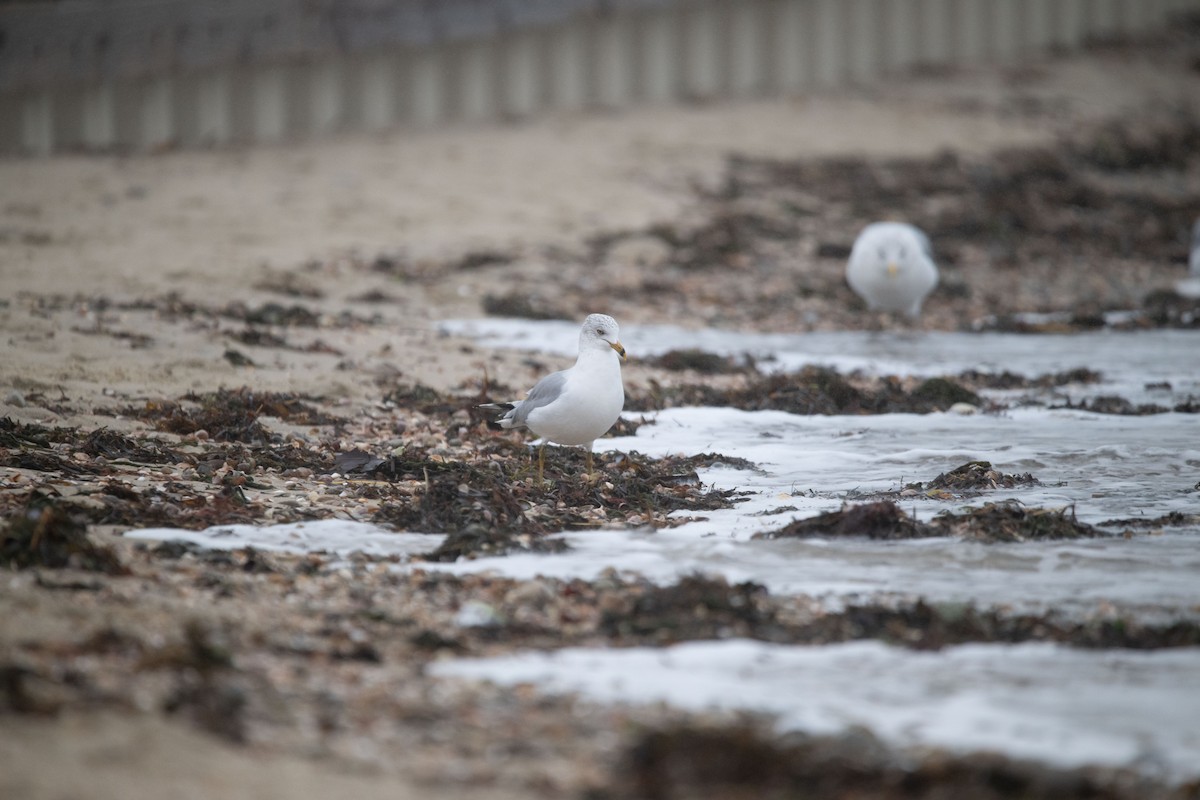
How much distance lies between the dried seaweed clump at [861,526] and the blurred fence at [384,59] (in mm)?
9583

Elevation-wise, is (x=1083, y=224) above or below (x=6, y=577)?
above

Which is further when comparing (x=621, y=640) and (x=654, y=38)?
(x=654, y=38)

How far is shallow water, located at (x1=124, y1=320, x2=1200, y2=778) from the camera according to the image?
9.53 ft

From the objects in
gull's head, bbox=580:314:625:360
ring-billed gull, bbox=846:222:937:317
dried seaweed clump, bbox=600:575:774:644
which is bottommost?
dried seaweed clump, bbox=600:575:774:644

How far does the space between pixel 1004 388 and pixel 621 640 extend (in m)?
4.67

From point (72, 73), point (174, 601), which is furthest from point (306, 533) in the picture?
point (72, 73)

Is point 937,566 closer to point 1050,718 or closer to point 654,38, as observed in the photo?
point 1050,718

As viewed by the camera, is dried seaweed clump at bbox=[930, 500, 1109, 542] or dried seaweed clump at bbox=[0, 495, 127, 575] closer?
dried seaweed clump at bbox=[0, 495, 127, 575]

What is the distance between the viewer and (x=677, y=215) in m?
11.5

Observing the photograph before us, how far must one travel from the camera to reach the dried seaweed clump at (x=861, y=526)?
14.6 ft

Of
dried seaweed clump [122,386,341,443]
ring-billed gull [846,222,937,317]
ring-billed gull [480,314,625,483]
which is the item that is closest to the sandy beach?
dried seaweed clump [122,386,341,443]

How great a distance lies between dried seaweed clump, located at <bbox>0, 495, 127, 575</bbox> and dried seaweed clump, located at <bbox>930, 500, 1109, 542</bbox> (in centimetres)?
260

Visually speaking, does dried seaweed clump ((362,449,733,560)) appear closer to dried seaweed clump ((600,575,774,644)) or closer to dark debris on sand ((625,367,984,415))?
dried seaweed clump ((600,575,774,644))

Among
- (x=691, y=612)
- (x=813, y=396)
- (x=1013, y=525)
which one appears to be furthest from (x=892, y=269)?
(x=691, y=612)
